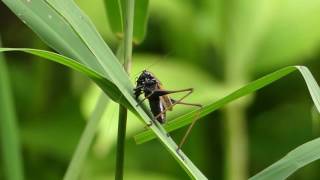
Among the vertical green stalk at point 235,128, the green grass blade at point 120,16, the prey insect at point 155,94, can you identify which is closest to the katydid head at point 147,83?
the prey insect at point 155,94

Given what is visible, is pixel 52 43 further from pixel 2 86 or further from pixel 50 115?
pixel 50 115

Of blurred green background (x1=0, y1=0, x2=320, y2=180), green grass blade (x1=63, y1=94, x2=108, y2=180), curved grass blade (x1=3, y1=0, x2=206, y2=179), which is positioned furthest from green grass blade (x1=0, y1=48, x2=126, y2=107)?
blurred green background (x1=0, y1=0, x2=320, y2=180)

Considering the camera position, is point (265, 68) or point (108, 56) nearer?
point (108, 56)

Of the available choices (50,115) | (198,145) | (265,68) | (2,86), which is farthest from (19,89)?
(2,86)

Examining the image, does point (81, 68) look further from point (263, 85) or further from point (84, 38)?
point (263, 85)

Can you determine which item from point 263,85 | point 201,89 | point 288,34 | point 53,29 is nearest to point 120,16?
point 53,29

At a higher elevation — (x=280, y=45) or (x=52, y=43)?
(x=52, y=43)
